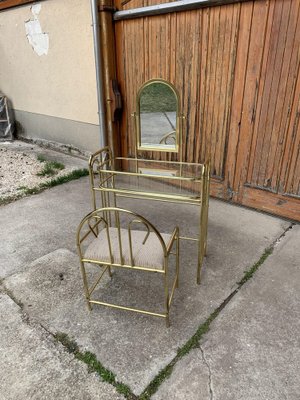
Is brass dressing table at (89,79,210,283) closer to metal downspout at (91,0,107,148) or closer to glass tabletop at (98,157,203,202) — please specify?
glass tabletop at (98,157,203,202)

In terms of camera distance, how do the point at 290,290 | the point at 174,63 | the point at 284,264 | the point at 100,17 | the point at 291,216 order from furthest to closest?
the point at 100,17, the point at 174,63, the point at 291,216, the point at 284,264, the point at 290,290

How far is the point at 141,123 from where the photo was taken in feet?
11.0

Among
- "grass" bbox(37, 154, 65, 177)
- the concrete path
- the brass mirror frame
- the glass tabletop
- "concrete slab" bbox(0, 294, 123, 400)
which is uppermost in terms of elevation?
the brass mirror frame

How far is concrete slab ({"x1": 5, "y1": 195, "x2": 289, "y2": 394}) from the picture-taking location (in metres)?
1.74

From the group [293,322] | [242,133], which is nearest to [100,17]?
[242,133]

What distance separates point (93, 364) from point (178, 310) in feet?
2.08

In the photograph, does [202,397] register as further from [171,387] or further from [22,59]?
[22,59]

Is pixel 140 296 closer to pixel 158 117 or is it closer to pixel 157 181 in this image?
pixel 157 181

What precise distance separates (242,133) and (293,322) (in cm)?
192

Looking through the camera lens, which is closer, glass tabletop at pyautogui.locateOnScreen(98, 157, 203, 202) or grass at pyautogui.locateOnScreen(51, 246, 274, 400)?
grass at pyautogui.locateOnScreen(51, 246, 274, 400)

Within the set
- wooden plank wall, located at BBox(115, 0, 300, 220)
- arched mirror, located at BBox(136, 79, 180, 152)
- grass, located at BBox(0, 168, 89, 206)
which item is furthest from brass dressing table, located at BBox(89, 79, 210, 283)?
grass, located at BBox(0, 168, 89, 206)

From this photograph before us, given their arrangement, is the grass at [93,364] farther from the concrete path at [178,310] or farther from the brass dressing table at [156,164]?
the brass dressing table at [156,164]

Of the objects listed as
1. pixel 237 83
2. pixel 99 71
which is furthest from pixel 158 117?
pixel 99 71

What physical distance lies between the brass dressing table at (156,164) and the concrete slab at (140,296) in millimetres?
254
